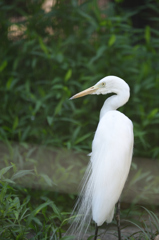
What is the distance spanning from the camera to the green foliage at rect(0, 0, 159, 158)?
87.9 inches

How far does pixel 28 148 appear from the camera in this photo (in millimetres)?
2164

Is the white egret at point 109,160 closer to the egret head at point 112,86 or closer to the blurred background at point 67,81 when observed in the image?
the egret head at point 112,86

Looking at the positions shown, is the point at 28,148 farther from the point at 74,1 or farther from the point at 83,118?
the point at 74,1

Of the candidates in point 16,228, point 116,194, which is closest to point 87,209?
point 116,194

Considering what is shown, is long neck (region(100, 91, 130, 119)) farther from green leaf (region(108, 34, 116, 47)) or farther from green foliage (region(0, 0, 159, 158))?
green leaf (region(108, 34, 116, 47))

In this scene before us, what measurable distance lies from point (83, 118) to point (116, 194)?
44.9 inches

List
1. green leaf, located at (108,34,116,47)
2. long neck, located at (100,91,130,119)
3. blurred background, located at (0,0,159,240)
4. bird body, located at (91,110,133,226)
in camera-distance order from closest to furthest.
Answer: bird body, located at (91,110,133,226) → long neck, located at (100,91,130,119) → blurred background, located at (0,0,159,240) → green leaf, located at (108,34,116,47)

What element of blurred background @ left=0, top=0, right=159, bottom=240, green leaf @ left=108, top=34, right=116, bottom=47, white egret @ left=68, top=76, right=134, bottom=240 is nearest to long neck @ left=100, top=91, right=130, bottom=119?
white egret @ left=68, top=76, right=134, bottom=240

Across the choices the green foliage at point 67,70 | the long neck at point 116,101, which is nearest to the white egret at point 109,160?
the long neck at point 116,101

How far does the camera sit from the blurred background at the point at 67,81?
211 centimetres

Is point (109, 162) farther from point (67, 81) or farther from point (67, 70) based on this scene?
point (67, 70)

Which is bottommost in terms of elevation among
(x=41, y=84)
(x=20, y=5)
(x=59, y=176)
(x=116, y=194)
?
(x=59, y=176)

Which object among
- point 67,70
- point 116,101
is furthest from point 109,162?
point 67,70

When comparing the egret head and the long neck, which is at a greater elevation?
the egret head
